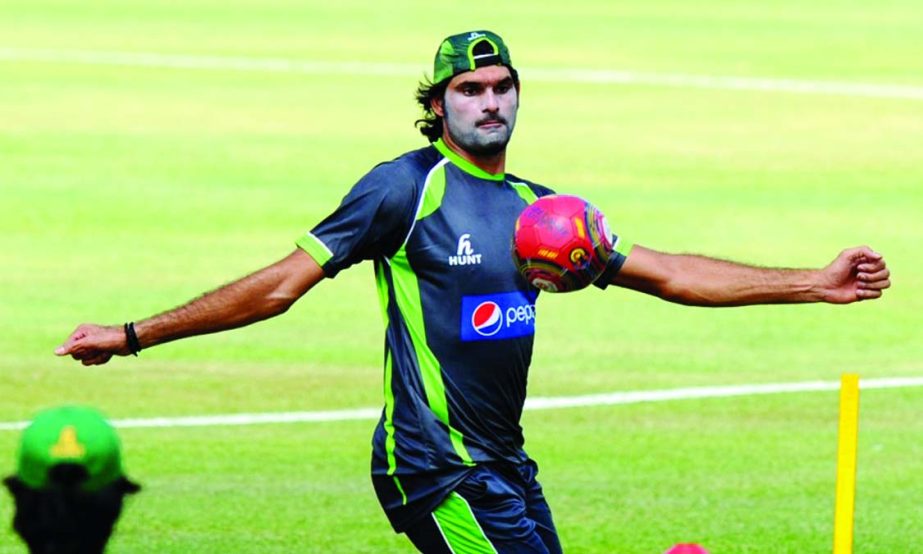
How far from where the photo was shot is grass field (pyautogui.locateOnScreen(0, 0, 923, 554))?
46.6 feet

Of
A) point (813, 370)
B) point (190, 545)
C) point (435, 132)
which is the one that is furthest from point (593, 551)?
point (813, 370)

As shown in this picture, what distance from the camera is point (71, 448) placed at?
5.54 m

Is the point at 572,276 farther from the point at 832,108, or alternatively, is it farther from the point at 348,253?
the point at 832,108

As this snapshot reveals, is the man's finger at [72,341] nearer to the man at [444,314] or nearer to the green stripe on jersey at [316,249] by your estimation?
the man at [444,314]

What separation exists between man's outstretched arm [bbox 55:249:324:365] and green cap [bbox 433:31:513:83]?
3.30 ft

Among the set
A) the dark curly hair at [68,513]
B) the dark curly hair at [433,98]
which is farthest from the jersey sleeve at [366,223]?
the dark curly hair at [68,513]

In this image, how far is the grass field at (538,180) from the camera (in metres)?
→ 14.2

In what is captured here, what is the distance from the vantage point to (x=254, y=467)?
14.8 meters

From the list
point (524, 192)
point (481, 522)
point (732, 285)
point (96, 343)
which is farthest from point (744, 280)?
point (96, 343)

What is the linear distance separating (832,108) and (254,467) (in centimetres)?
1735

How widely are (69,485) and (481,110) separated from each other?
4070 mm

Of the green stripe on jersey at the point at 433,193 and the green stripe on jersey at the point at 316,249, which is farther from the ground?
the green stripe on jersey at the point at 433,193

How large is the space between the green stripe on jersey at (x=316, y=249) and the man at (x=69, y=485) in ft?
11.0

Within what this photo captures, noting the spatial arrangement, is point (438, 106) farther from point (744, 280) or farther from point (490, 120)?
point (744, 280)
